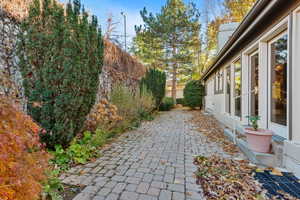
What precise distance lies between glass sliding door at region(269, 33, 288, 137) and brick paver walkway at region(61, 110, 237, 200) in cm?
122

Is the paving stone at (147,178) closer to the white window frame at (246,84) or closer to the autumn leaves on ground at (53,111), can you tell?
the autumn leaves on ground at (53,111)

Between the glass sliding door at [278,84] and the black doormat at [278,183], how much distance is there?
0.82 metres

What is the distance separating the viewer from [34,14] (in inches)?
99.7

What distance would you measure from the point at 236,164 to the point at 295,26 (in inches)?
95.8

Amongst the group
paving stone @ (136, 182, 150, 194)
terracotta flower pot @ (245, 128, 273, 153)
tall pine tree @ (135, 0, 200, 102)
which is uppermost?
tall pine tree @ (135, 0, 200, 102)

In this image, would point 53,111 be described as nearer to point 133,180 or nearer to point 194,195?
point 133,180

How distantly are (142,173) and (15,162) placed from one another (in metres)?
1.67

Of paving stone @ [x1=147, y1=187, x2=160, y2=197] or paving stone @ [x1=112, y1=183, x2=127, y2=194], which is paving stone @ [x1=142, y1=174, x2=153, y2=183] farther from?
paving stone @ [x1=112, y1=183, x2=127, y2=194]

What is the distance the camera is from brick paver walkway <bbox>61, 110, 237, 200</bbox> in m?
1.92

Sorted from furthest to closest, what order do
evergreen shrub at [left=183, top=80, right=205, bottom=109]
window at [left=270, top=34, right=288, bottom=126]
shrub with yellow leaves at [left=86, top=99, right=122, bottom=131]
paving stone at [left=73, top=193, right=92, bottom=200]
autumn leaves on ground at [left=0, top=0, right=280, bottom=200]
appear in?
evergreen shrub at [left=183, top=80, right=205, bottom=109] < shrub with yellow leaves at [left=86, top=99, right=122, bottom=131] < window at [left=270, top=34, right=288, bottom=126] < paving stone at [left=73, top=193, right=92, bottom=200] < autumn leaves on ground at [left=0, top=0, right=280, bottom=200]

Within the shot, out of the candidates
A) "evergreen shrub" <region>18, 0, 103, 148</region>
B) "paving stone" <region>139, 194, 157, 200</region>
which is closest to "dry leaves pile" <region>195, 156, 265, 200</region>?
"paving stone" <region>139, 194, 157, 200</region>

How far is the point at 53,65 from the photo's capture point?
259 cm

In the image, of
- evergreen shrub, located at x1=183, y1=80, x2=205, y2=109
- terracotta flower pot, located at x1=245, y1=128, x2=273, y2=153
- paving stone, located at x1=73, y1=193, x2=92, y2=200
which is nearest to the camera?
paving stone, located at x1=73, y1=193, x2=92, y2=200

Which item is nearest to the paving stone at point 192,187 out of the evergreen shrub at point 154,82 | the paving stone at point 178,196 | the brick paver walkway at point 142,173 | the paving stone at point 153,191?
the brick paver walkway at point 142,173
